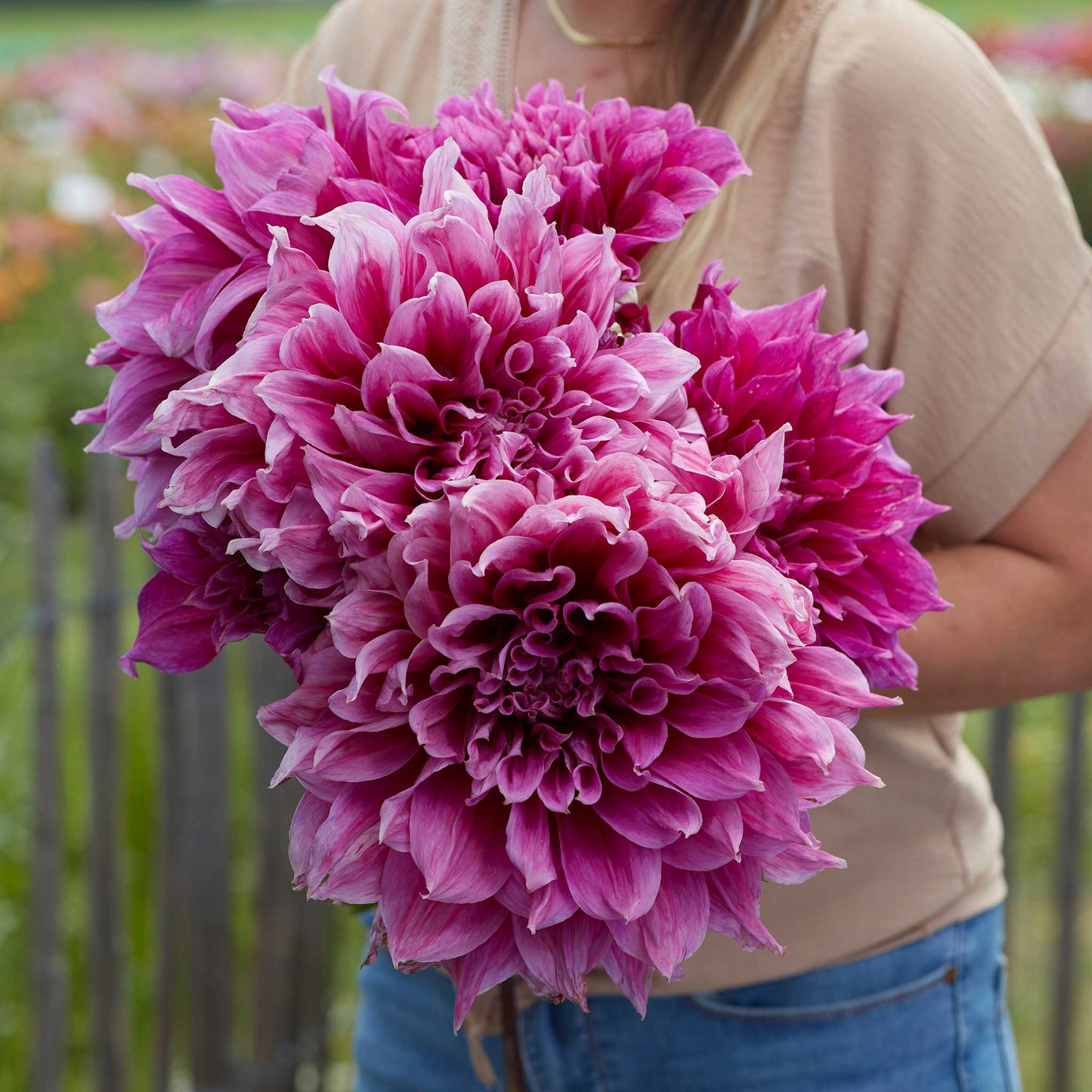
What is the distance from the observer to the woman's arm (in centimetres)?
90

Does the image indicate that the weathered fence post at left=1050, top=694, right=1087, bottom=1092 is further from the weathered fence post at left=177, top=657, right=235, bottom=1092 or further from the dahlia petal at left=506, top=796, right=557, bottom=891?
the dahlia petal at left=506, top=796, right=557, bottom=891

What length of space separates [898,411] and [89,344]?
3.11 m

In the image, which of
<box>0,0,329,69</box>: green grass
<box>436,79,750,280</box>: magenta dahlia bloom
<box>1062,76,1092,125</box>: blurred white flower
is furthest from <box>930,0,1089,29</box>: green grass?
<box>436,79,750,280</box>: magenta dahlia bloom

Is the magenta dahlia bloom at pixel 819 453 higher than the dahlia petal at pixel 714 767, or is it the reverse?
the magenta dahlia bloom at pixel 819 453

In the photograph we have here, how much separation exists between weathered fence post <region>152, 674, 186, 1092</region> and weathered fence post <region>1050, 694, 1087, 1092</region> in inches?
55.9

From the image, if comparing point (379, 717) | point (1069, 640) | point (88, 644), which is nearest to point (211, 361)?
point (379, 717)

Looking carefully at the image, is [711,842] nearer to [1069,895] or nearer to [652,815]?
[652,815]

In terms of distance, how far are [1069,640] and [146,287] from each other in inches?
26.9

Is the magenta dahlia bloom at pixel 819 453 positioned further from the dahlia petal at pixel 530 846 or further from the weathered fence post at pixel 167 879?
the weathered fence post at pixel 167 879

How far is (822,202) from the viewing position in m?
0.91

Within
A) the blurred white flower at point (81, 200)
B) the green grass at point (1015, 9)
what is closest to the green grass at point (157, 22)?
the blurred white flower at point (81, 200)

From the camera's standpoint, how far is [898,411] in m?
0.93

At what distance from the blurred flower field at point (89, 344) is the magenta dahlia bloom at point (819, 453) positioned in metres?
1.53

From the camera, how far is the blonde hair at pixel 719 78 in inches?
35.9
